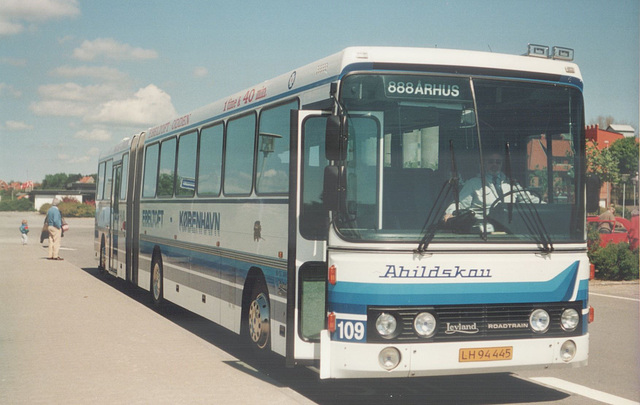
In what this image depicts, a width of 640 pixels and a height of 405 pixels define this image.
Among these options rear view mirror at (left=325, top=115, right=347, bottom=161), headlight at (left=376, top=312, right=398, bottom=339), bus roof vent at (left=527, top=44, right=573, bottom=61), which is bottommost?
headlight at (left=376, top=312, right=398, bottom=339)

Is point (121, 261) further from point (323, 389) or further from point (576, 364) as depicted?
point (576, 364)

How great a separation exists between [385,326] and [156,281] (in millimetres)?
8190

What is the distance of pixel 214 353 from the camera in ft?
31.4

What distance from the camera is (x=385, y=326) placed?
664cm

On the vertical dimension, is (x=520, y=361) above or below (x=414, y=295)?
below

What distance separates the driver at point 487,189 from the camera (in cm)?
680

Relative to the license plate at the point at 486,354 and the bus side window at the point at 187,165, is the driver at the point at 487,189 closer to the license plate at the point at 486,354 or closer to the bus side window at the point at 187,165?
the license plate at the point at 486,354

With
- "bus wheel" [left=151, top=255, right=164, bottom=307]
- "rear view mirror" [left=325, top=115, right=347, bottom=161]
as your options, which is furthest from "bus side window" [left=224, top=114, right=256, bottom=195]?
"bus wheel" [left=151, top=255, right=164, bottom=307]

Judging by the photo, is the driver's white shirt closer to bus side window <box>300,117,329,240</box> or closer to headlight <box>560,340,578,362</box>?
bus side window <box>300,117,329,240</box>

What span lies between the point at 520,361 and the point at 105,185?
14.9 m

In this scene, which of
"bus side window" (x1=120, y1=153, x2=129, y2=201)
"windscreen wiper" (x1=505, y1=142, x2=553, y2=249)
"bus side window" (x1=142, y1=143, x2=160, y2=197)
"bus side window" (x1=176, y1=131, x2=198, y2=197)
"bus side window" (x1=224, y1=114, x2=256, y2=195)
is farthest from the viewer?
"bus side window" (x1=120, y1=153, x2=129, y2=201)

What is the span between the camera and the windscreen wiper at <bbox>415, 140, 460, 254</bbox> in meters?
6.72

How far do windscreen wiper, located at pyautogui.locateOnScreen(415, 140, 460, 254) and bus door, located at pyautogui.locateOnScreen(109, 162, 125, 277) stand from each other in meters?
11.6

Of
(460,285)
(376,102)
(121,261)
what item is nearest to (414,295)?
(460,285)
